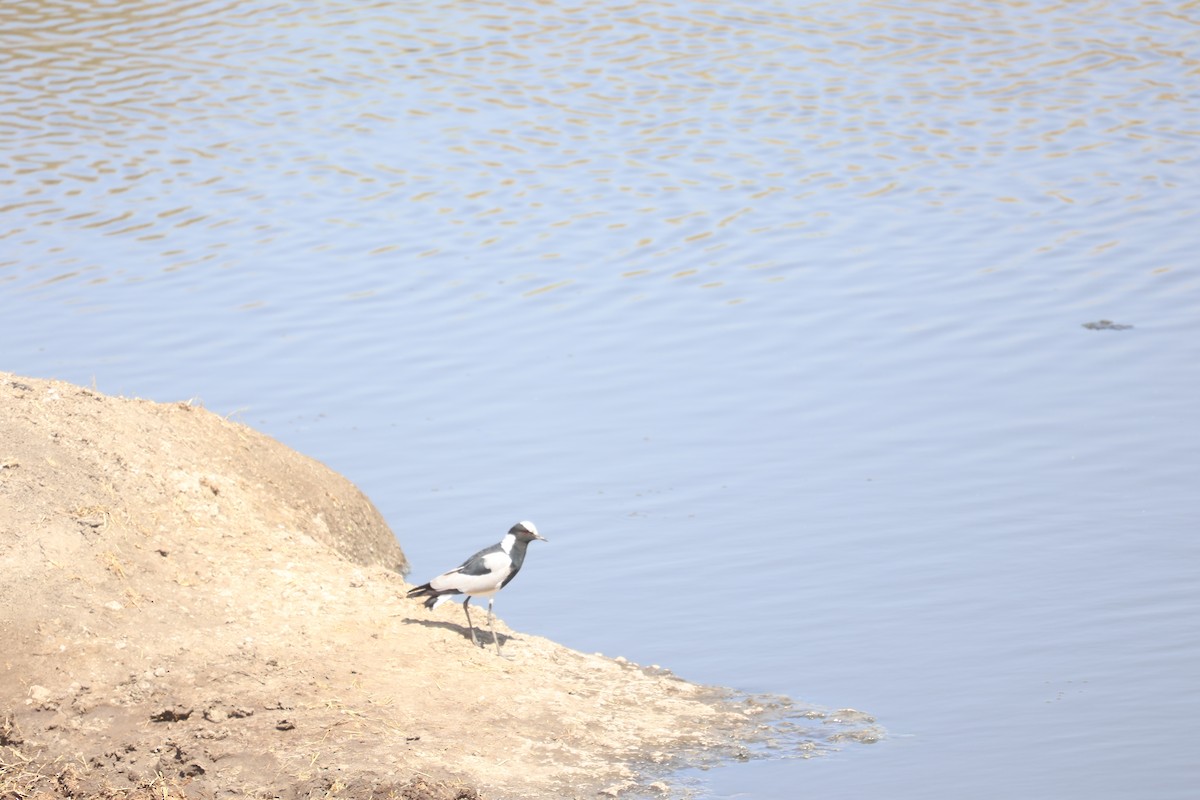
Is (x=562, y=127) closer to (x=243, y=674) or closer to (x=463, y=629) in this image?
(x=463, y=629)

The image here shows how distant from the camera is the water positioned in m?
10.0

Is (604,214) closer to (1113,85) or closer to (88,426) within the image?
(1113,85)

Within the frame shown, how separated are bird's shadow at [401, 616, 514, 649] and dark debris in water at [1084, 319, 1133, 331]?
7.58 metres

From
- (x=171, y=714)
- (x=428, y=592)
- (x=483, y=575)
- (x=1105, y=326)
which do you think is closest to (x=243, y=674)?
(x=171, y=714)

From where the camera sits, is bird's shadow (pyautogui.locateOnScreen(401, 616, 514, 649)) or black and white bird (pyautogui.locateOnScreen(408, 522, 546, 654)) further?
bird's shadow (pyautogui.locateOnScreen(401, 616, 514, 649))

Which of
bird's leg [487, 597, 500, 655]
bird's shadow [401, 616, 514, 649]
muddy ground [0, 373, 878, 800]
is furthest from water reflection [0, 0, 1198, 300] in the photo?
muddy ground [0, 373, 878, 800]

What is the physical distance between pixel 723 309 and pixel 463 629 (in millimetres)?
7372

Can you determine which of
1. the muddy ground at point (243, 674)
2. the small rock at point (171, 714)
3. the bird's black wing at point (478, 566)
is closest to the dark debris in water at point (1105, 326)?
the muddy ground at point (243, 674)

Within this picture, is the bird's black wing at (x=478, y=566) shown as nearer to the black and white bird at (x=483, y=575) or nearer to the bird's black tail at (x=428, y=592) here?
the black and white bird at (x=483, y=575)

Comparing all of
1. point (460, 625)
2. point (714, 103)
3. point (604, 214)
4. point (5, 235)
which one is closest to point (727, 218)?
point (604, 214)

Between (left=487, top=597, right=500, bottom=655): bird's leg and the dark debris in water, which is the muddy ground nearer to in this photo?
A: (left=487, top=597, right=500, bottom=655): bird's leg

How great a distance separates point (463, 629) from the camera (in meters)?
9.60

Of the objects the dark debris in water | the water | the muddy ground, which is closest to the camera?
the muddy ground

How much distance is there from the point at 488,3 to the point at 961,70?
860cm
